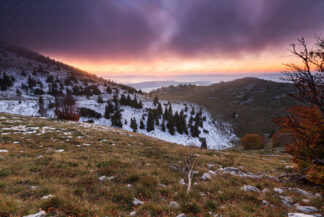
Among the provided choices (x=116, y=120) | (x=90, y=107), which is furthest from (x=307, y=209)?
(x=90, y=107)

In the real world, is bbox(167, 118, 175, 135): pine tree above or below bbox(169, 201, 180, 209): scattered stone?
below

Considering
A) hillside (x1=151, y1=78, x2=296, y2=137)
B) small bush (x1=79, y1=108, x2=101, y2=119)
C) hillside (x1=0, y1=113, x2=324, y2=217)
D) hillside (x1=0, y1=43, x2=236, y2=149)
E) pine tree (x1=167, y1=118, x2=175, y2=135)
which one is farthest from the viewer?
hillside (x1=151, y1=78, x2=296, y2=137)

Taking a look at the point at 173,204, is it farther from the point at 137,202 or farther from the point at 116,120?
the point at 116,120

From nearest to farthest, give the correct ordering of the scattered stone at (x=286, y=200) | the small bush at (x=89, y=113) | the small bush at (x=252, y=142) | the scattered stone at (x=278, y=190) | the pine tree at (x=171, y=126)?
the scattered stone at (x=286, y=200) < the scattered stone at (x=278, y=190) < the small bush at (x=252, y=142) < the small bush at (x=89, y=113) < the pine tree at (x=171, y=126)

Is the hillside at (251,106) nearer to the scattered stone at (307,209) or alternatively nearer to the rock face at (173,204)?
the scattered stone at (307,209)

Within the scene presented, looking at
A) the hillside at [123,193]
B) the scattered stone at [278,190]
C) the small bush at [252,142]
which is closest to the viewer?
the hillside at [123,193]

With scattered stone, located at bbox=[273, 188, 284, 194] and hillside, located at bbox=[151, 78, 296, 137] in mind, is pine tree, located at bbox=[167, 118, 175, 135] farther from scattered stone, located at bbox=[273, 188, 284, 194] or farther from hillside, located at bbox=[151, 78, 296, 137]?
scattered stone, located at bbox=[273, 188, 284, 194]

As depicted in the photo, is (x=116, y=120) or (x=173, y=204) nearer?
(x=173, y=204)

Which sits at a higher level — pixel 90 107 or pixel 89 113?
pixel 90 107

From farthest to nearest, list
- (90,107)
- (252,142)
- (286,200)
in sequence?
(90,107) → (252,142) → (286,200)

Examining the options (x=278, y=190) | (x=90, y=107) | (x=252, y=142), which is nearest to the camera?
(x=278, y=190)

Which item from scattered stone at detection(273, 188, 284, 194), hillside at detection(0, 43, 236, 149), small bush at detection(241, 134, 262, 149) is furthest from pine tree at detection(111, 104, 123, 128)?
small bush at detection(241, 134, 262, 149)

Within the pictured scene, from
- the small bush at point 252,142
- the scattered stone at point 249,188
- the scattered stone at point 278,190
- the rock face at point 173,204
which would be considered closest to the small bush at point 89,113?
the rock face at point 173,204

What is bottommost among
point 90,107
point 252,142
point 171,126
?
point 252,142
